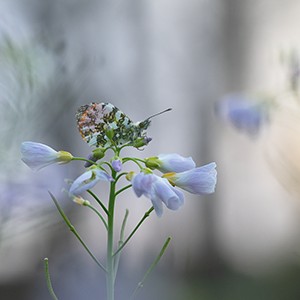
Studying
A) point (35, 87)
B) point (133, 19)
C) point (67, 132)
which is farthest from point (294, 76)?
point (133, 19)

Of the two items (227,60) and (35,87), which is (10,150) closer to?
(35,87)

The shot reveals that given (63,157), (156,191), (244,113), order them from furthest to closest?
(244,113)
(63,157)
(156,191)

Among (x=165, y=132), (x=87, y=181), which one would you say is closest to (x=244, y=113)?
(x=87, y=181)

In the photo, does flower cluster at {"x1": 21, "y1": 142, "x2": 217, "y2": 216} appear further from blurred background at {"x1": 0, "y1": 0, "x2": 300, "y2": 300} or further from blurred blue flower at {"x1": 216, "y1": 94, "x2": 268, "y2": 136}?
blurred blue flower at {"x1": 216, "y1": 94, "x2": 268, "y2": 136}

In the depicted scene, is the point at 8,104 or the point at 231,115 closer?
the point at 8,104

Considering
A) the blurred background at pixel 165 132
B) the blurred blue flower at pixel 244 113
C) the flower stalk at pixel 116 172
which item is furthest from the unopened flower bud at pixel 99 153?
the blurred blue flower at pixel 244 113

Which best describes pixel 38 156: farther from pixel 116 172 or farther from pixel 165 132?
pixel 165 132

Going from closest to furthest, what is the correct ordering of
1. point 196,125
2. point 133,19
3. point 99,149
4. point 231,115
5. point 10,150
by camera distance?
point 99,149 → point 10,150 → point 231,115 → point 133,19 → point 196,125
